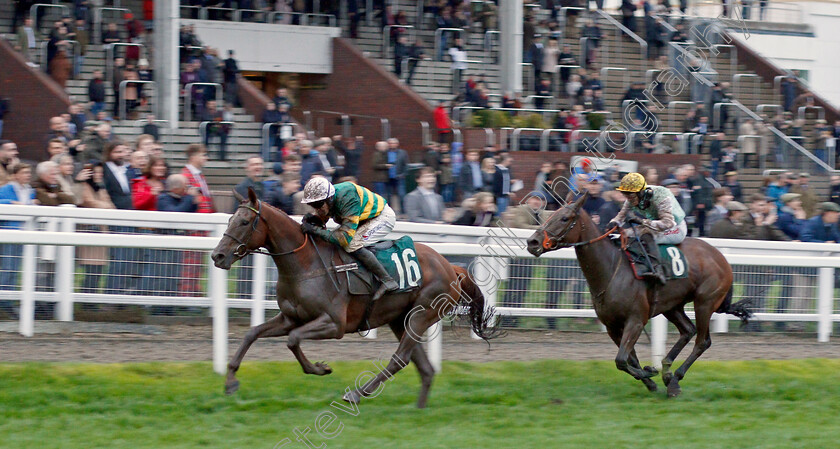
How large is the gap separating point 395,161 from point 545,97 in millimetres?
5149

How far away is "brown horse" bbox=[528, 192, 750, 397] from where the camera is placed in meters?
7.13

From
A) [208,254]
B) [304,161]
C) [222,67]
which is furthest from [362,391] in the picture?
[222,67]

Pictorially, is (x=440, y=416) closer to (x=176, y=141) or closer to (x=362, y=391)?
(x=362, y=391)

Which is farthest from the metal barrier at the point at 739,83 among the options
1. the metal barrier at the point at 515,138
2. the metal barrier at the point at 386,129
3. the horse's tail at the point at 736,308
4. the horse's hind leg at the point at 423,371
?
the horse's hind leg at the point at 423,371

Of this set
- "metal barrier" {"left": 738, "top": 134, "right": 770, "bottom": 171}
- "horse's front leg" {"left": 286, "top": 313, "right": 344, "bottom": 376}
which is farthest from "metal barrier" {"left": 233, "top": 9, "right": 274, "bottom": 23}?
"horse's front leg" {"left": 286, "top": 313, "right": 344, "bottom": 376}

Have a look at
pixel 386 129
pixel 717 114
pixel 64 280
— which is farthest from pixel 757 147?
pixel 64 280

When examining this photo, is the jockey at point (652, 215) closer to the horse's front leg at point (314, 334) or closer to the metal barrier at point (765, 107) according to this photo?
the horse's front leg at point (314, 334)

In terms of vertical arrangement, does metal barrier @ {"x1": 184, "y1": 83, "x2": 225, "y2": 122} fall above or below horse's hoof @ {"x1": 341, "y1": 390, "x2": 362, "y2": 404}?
above

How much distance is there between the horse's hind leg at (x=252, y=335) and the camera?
637cm

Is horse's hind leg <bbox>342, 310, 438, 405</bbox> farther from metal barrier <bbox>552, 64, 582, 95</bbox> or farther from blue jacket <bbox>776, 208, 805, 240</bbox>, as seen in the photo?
metal barrier <bbox>552, 64, 582, 95</bbox>

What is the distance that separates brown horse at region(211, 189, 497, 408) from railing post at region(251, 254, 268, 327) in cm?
123

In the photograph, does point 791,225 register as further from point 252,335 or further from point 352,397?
point 252,335

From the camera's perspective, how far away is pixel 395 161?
1307cm

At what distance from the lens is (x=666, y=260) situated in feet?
25.1
